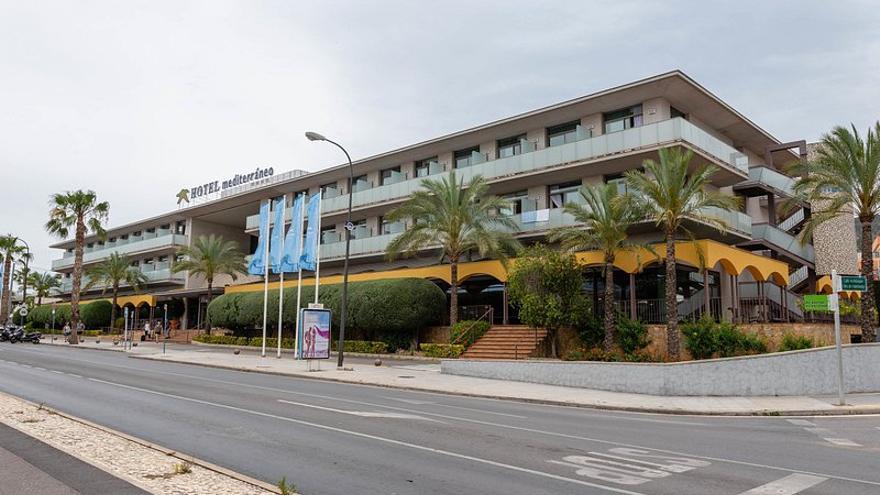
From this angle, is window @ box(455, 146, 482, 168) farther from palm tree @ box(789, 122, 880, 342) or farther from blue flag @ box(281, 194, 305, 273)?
palm tree @ box(789, 122, 880, 342)

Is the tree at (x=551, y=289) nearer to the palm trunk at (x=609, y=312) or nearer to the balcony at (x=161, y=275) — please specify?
the palm trunk at (x=609, y=312)

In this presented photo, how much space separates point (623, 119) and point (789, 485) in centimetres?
2606

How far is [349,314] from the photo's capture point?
34.1 meters

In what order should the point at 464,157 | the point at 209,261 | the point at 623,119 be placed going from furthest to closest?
the point at 209,261 → the point at 464,157 → the point at 623,119

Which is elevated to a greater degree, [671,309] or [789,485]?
[671,309]

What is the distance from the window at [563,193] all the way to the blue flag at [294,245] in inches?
531

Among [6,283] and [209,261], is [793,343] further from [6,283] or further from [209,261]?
[6,283]

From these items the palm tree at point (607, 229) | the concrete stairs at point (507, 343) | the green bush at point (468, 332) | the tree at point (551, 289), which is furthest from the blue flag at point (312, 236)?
the palm tree at point (607, 229)

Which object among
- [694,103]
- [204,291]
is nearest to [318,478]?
[694,103]

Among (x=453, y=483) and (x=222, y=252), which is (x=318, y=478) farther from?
(x=222, y=252)

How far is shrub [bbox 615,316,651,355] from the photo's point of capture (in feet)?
81.7

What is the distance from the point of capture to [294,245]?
32219 mm

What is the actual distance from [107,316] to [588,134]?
54535 millimetres

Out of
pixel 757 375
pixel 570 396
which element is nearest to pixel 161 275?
pixel 570 396
